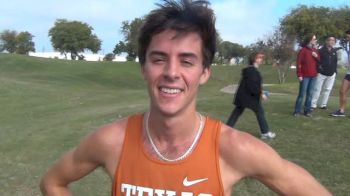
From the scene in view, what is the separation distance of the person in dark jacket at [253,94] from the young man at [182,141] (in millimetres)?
6333

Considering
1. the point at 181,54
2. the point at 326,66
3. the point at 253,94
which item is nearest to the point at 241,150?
the point at 181,54

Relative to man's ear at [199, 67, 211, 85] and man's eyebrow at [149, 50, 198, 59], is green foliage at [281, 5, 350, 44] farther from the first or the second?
man's eyebrow at [149, 50, 198, 59]

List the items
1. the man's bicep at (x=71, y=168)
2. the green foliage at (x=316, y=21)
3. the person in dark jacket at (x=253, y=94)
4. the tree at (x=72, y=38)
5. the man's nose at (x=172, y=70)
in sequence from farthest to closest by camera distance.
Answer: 1. the tree at (x=72, y=38)
2. the green foliage at (x=316, y=21)
3. the person in dark jacket at (x=253, y=94)
4. the man's bicep at (x=71, y=168)
5. the man's nose at (x=172, y=70)

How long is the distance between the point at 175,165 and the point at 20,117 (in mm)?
13168

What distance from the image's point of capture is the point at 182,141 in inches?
99.0

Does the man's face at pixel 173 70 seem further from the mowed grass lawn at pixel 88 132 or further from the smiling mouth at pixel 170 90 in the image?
the mowed grass lawn at pixel 88 132

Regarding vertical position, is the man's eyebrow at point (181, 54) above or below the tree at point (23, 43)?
above

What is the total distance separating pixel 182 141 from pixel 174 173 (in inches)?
7.4

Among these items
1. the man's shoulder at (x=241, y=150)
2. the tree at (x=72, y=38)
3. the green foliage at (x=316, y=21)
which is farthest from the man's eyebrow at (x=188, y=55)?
the tree at (x=72, y=38)

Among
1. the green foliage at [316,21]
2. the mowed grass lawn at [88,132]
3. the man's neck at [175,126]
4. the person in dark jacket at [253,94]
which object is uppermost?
the green foliage at [316,21]

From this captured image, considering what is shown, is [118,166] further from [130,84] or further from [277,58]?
[277,58]

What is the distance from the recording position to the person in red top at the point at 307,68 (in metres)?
10.6

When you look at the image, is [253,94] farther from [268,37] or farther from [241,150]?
[268,37]

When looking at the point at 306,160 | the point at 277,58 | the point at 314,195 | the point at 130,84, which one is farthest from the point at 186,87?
the point at 277,58
